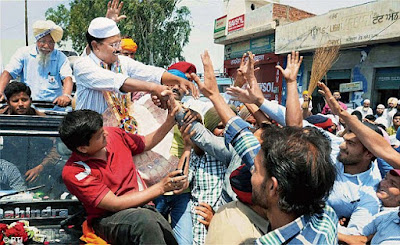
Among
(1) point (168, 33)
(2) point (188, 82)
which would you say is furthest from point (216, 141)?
(1) point (168, 33)

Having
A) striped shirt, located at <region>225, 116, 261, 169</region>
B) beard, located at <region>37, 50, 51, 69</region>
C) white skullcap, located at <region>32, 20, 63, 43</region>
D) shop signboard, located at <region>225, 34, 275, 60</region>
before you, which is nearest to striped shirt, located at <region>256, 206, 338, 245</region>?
striped shirt, located at <region>225, 116, 261, 169</region>

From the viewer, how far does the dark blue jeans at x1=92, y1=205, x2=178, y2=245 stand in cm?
177

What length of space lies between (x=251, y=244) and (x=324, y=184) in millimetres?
366

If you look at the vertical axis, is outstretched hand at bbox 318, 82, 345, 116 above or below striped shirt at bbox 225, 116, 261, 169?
above

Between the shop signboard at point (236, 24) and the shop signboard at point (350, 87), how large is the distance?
7725 mm

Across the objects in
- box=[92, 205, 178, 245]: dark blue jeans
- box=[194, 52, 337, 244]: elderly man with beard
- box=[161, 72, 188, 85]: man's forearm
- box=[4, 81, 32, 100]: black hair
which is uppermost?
box=[161, 72, 188, 85]: man's forearm

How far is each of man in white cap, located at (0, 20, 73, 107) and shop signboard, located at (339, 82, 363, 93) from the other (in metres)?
12.0

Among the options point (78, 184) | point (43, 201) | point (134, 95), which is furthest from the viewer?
point (134, 95)

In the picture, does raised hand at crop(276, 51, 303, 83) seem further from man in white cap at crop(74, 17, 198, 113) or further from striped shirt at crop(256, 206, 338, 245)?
striped shirt at crop(256, 206, 338, 245)

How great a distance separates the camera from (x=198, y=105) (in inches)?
120

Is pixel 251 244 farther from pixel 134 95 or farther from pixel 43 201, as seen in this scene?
pixel 134 95

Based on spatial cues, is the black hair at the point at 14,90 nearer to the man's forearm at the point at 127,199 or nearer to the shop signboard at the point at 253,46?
the man's forearm at the point at 127,199

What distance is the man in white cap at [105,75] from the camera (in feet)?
7.59

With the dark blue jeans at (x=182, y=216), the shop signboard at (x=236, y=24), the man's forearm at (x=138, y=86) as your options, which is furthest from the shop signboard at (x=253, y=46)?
the man's forearm at (x=138, y=86)
